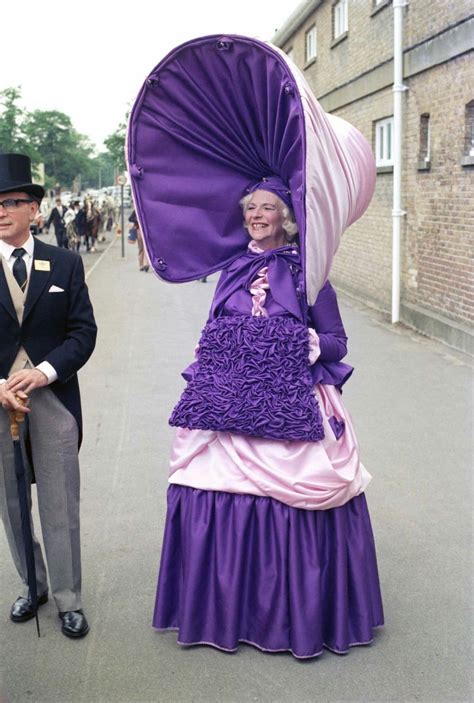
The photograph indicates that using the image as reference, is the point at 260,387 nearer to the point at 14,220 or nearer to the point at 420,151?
the point at 14,220

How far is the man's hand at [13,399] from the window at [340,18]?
16451 mm

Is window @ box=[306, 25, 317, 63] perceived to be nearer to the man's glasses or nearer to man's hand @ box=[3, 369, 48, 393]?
the man's glasses

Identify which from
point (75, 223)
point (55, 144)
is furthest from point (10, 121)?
point (55, 144)

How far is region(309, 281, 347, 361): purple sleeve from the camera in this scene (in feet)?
13.5

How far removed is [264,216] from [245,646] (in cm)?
189

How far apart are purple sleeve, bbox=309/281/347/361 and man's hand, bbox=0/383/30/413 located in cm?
129

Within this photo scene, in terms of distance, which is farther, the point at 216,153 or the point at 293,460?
the point at 216,153

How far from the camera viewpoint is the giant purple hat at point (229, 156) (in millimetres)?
3863

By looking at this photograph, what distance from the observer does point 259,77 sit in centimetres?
399

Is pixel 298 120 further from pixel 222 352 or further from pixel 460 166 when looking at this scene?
pixel 460 166

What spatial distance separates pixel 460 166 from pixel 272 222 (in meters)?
8.19

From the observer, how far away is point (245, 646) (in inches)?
163

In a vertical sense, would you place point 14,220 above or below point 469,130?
below

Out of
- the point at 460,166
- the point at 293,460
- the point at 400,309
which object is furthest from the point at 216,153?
the point at 400,309
